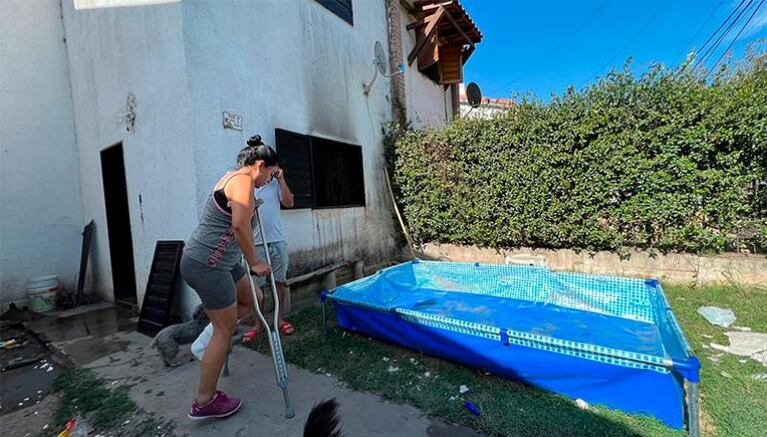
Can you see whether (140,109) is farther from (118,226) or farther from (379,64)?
(379,64)

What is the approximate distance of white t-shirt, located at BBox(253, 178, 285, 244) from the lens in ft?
11.0

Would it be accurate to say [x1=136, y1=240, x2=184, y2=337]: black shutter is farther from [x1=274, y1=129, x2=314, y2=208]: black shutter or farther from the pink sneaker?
the pink sneaker

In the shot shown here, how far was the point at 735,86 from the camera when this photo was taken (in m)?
3.96

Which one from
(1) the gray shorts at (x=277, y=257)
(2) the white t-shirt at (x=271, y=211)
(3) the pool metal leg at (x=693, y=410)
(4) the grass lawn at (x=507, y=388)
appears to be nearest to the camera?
(3) the pool metal leg at (x=693, y=410)

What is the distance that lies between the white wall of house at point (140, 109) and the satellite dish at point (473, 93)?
823 centimetres

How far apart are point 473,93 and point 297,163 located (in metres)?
7.44

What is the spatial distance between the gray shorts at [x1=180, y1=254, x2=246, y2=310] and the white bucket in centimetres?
462

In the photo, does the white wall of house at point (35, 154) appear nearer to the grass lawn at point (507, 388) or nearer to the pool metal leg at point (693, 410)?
the grass lawn at point (507, 388)

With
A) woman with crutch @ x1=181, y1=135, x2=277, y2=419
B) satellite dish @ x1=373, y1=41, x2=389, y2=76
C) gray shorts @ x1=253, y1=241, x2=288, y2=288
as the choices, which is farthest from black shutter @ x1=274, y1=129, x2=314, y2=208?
satellite dish @ x1=373, y1=41, x2=389, y2=76

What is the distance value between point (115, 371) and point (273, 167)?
7.57ft

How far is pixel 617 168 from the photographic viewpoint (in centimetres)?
457

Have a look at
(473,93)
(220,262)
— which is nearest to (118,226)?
(220,262)

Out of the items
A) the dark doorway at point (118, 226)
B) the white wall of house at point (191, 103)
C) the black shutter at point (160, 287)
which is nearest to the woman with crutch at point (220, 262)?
the white wall of house at point (191, 103)

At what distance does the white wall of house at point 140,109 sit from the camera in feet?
11.5
